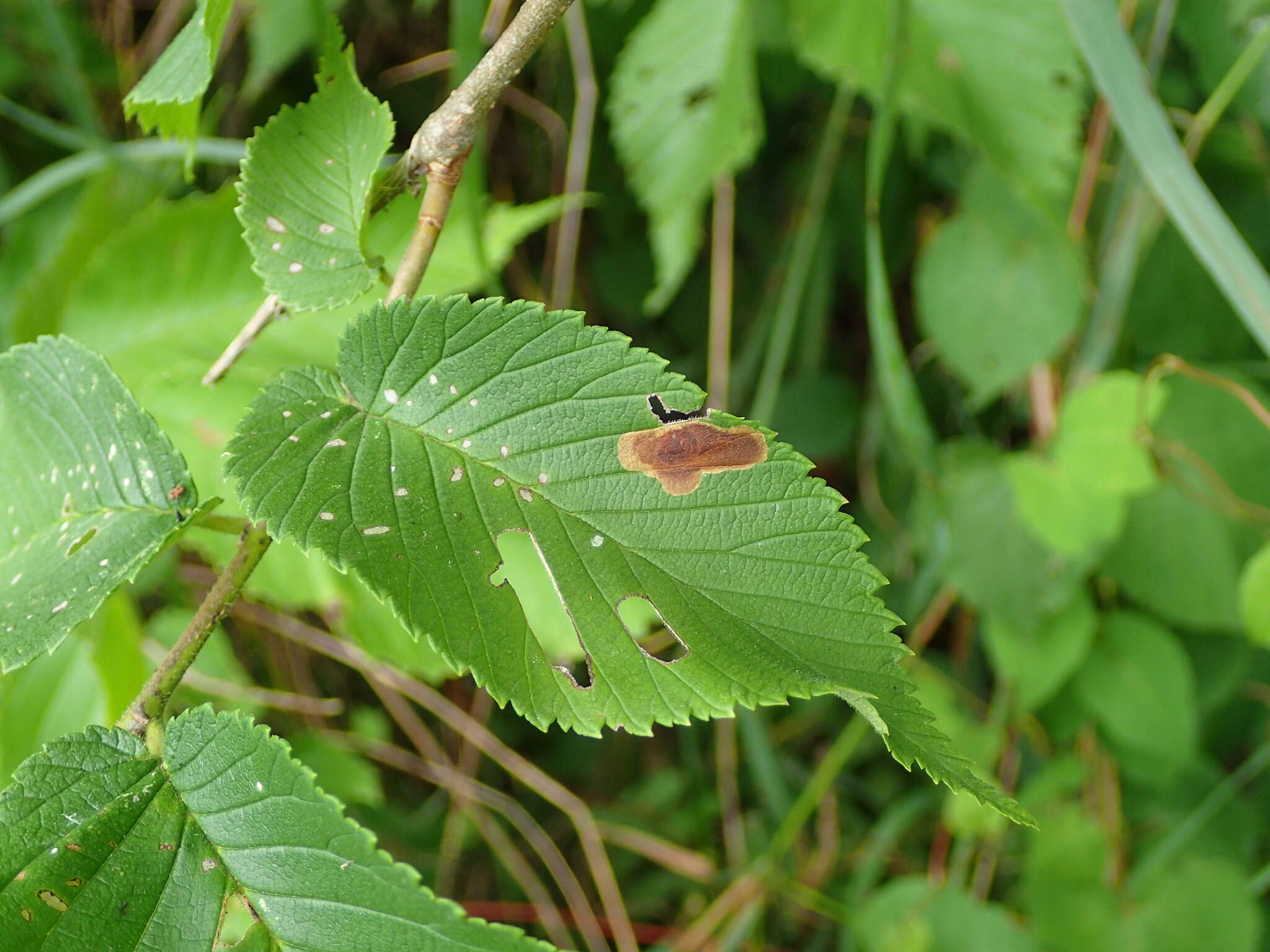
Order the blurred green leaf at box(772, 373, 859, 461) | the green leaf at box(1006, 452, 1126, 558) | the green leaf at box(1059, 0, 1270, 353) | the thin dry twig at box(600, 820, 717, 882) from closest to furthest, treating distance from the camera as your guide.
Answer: the green leaf at box(1059, 0, 1270, 353) → the green leaf at box(1006, 452, 1126, 558) → the blurred green leaf at box(772, 373, 859, 461) → the thin dry twig at box(600, 820, 717, 882)

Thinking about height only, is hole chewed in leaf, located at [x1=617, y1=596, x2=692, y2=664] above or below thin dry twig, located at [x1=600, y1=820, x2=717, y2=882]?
above

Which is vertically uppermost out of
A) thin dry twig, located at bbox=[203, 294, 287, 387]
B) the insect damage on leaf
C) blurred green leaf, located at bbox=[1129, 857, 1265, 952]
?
thin dry twig, located at bbox=[203, 294, 287, 387]

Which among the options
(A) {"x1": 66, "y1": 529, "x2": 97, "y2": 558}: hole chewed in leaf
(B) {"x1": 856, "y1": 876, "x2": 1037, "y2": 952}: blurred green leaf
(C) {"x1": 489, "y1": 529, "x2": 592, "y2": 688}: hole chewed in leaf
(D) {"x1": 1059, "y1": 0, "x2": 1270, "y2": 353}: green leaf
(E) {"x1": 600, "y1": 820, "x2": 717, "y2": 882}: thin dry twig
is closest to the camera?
(A) {"x1": 66, "y1": 529, "x2": 97, "y2": 558}: hole chewed in leaf

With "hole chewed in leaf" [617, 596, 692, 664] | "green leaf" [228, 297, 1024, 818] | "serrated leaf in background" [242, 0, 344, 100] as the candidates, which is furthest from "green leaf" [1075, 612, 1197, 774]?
"serrated leaf in background" [242, 0, 344, 100]

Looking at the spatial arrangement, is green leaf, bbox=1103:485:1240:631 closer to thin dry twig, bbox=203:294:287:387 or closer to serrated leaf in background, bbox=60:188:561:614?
serrated leaf in background, bbox=60:188:561:614

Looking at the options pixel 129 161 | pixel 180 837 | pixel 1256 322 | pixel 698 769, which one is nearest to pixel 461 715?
pixel 698 769

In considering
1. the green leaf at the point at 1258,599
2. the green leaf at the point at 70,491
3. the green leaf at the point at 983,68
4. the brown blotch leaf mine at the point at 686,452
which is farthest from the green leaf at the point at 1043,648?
the green leaf at the point at 70,491

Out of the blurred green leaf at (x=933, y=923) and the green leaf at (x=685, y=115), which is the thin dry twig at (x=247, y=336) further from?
the blurred green leaf at (x=933, y=923)

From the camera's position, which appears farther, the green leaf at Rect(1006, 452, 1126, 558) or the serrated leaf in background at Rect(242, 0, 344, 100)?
the serrated leaf in background at Rect(242, 0, 344, 100)
